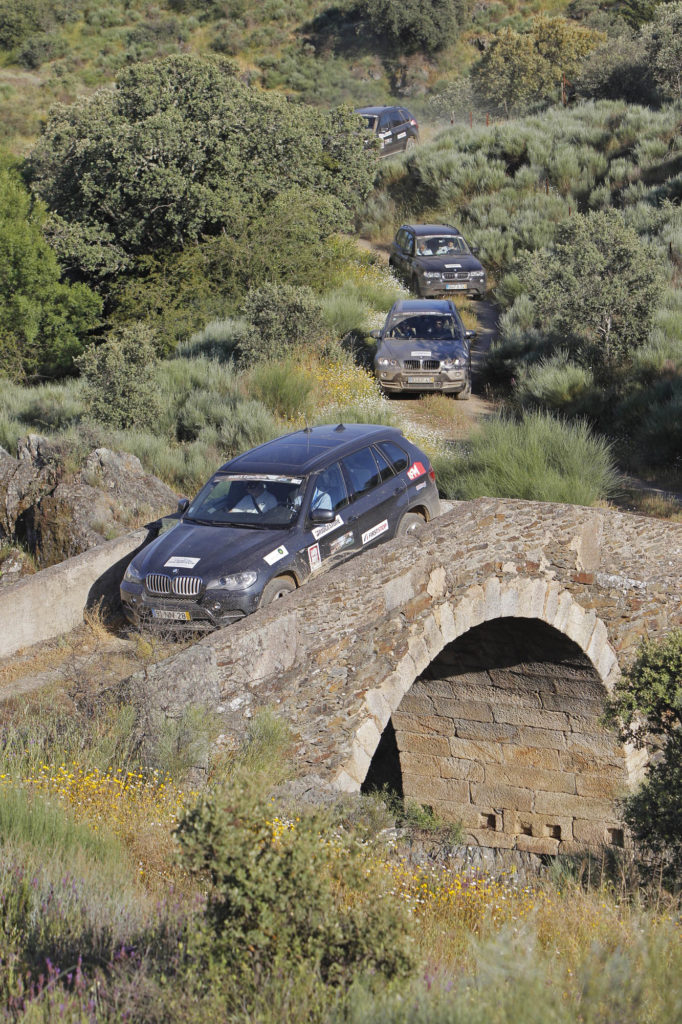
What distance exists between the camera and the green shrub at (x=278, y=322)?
1956 centimetres

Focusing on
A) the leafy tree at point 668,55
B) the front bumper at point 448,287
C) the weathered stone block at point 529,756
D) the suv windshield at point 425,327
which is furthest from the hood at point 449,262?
the weathered stone block at point 529,756

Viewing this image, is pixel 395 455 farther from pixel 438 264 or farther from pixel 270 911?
pixel 438 264

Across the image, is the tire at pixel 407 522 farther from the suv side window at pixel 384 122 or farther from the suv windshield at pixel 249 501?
the suv side window at pixel 384 122

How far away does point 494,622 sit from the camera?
11.3m

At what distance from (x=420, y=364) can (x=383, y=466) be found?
874 cm

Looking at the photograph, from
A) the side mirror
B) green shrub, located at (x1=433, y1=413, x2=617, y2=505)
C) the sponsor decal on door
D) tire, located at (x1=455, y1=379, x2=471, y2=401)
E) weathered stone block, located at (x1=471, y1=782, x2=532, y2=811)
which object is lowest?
weathered stone block, located at (x1=471, y1=782, x2=532, y2=811)

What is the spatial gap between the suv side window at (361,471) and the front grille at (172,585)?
2.04 metres

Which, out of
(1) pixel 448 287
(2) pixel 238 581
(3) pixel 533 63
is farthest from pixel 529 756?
(3) pixel 533 63

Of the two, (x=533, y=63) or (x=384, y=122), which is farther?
(x=533, y=63)

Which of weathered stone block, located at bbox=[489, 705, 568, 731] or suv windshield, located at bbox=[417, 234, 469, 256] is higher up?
suv windshield, located at bbox=[417, 234, 469, 256]

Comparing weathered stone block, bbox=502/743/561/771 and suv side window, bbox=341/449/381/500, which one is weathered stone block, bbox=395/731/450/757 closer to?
weathered stone block, bbox=502/743/561/771

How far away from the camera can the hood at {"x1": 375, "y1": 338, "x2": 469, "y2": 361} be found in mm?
19484

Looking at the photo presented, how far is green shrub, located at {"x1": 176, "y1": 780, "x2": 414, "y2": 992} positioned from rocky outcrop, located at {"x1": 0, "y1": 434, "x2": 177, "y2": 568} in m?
8.73

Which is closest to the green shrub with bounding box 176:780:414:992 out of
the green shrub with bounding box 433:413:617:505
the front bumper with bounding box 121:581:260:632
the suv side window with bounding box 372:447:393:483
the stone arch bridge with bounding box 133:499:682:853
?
the stone arch bridge with bounding box 133:499:682:853
